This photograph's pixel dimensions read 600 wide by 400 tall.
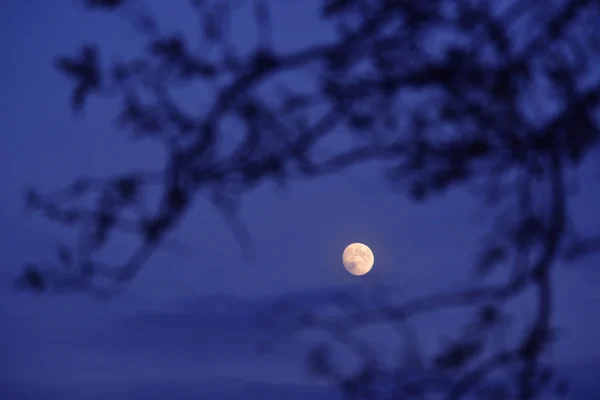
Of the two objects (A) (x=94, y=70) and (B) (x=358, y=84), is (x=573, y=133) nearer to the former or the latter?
(B) (x=358, y=84)

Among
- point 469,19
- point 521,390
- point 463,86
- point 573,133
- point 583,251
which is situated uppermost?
point 469,19

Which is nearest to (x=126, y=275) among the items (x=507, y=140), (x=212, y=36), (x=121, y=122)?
(x=121, y=122)

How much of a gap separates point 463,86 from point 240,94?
46.5 inches

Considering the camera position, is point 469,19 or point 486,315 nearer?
point 486,315

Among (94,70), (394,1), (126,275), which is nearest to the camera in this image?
(126,275)

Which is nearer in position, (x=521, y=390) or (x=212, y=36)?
(x=521, y=390)

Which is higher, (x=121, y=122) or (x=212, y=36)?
(x=212, y=36)

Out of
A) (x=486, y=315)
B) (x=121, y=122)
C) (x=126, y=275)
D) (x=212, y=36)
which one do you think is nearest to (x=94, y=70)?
(x=121, y=122)

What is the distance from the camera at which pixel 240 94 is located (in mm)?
4809

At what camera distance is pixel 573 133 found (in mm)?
4574

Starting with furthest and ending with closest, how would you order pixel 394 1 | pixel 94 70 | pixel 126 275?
pixel 394 1
pixel 94 70
pixel 126 275

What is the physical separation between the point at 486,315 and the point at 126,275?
1.76 meters

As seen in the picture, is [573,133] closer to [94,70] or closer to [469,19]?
[469,19]

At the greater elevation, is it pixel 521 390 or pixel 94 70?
pixel 94 70
